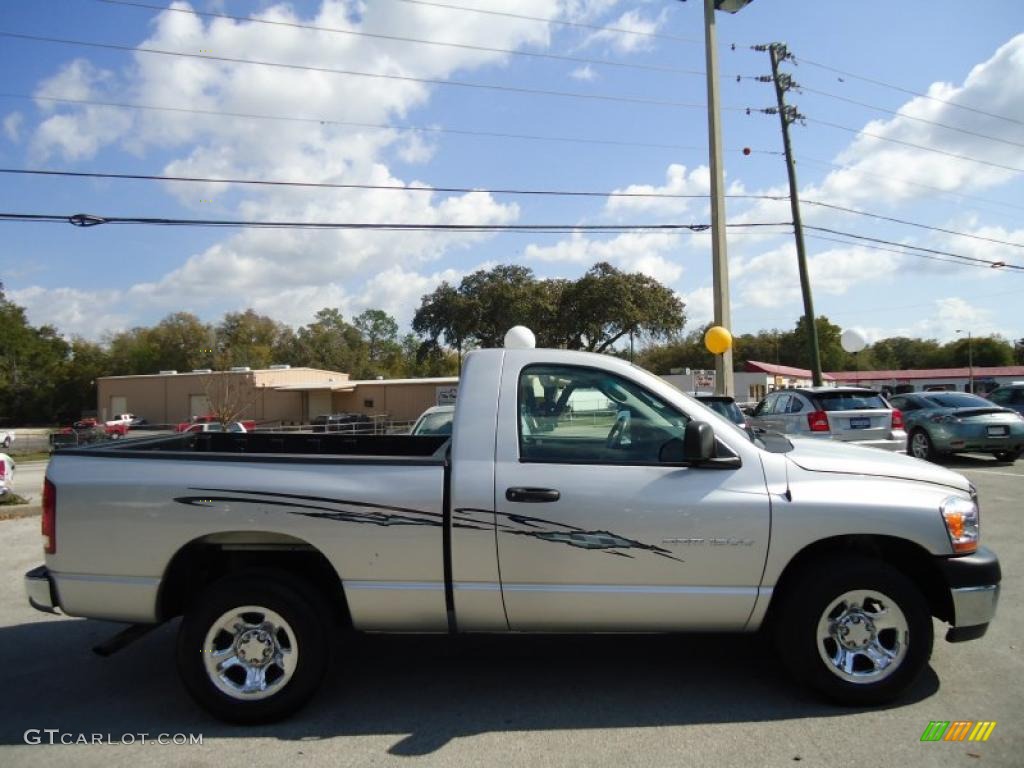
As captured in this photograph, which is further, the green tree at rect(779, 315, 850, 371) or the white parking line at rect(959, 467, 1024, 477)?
the green tree at rect(779, 315, 850, 371)

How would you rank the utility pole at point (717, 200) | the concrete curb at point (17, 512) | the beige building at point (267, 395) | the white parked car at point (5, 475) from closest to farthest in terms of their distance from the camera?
the concrete curb at point (17, 512), the white parked car at point (5, 475), the utility pole at point (717, 200), the beige building at point (267, 395)

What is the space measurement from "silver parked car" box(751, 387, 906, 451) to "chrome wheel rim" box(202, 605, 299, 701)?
8.79 meters

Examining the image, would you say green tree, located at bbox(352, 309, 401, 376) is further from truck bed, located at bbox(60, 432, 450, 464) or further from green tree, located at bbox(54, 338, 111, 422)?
truck bed, located at bbox(60, 432, 450, 464)

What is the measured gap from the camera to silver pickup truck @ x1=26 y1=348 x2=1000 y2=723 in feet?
11.8

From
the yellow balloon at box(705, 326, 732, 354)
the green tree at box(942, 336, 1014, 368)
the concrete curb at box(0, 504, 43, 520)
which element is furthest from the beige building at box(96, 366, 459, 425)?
the green tree at box(942, 336, 1014, 368)

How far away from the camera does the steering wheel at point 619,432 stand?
12.6 feet

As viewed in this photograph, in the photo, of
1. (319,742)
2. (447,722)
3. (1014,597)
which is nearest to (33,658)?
(319,742)

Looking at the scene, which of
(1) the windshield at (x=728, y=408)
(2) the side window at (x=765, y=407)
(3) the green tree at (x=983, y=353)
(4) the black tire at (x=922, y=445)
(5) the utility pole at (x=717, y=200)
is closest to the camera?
(1) the windshield at (x=728, y=408)

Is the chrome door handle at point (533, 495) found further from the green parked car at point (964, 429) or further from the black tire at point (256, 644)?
the green parked car at point (964, 429)

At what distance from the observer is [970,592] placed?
3.66 metres

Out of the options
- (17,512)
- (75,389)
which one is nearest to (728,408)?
(17,512)

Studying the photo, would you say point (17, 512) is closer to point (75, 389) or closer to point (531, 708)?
point (531, 708)

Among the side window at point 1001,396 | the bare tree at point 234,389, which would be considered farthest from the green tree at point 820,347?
the side window at point 1001,396

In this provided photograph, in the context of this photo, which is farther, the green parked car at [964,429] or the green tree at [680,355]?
the green tree at [680,355]
